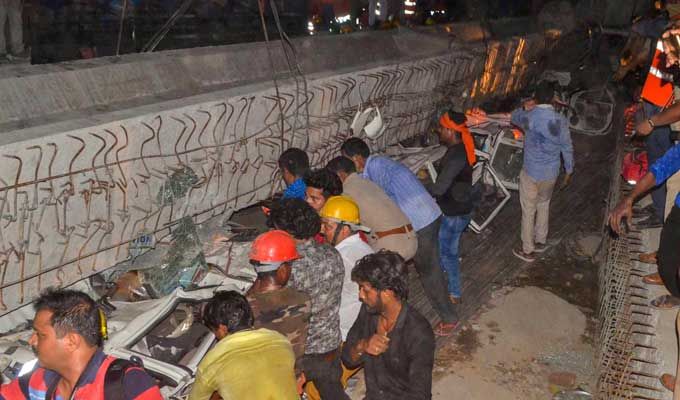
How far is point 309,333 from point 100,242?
5.84 ft

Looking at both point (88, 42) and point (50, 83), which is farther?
point (88, 42)

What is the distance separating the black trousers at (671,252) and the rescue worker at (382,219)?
5.83 feet

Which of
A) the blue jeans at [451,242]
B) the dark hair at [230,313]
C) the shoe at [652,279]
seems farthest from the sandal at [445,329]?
the dark hair at [230,313]

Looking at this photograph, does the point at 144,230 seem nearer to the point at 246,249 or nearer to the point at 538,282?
the point at 246,249

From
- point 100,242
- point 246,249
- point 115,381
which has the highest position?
point 115,381

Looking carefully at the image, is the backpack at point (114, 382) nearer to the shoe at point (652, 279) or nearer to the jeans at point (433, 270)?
the jeans at point (433, 270)

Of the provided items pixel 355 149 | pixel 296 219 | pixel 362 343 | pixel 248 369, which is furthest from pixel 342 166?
pixel 248 369

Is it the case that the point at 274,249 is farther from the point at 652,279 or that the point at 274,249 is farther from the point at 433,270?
the point at 652,279

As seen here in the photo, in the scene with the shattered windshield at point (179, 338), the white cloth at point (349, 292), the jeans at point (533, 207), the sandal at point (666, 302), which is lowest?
the jeans at point (533, 207)

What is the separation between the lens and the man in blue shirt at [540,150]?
6.82 metres

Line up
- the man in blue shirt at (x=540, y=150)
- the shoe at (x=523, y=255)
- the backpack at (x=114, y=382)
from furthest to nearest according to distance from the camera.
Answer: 1. the shoe at (x=523, y=255)
2. the man in blue shirt at (x=540, y=150)
3. the backpack at (x=114, y=382)

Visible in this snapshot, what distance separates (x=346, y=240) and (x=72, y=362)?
216 centimetres

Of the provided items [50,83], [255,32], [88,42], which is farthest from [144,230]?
[255,32]

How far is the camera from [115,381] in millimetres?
2512
